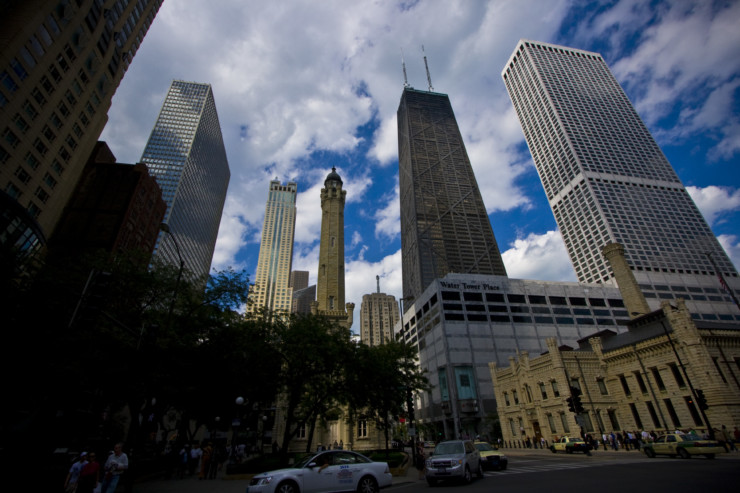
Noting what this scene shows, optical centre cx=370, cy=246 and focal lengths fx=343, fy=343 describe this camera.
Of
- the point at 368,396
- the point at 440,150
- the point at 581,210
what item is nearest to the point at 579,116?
the point at 581,210

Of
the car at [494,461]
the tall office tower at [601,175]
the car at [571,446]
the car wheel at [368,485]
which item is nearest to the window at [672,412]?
the car at [571,446]

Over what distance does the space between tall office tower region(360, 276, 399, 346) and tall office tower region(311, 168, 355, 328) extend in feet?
349

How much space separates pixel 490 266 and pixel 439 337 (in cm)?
4572

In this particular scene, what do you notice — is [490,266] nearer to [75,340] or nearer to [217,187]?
[75,340]

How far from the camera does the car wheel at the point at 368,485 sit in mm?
11258

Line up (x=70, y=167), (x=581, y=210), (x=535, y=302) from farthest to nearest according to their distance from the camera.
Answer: (x=581, y=210) → (x=535, y=302) → (x=70, y=167)

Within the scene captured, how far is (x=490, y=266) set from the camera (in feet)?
370

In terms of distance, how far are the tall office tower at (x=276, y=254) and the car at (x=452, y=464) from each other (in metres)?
156

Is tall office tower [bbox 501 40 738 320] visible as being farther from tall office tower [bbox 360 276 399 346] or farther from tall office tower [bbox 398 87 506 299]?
tall office tower [bbox 360 276 399 346]

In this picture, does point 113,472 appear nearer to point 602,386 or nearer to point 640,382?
point 640,382

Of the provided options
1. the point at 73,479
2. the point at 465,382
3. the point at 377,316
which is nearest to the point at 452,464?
the point at 73,479

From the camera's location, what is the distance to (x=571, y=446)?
2936cm

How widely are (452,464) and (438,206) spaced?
11416cm

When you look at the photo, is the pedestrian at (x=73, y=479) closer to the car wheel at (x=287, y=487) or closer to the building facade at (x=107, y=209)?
the car wheel at (x=287, y=487)
